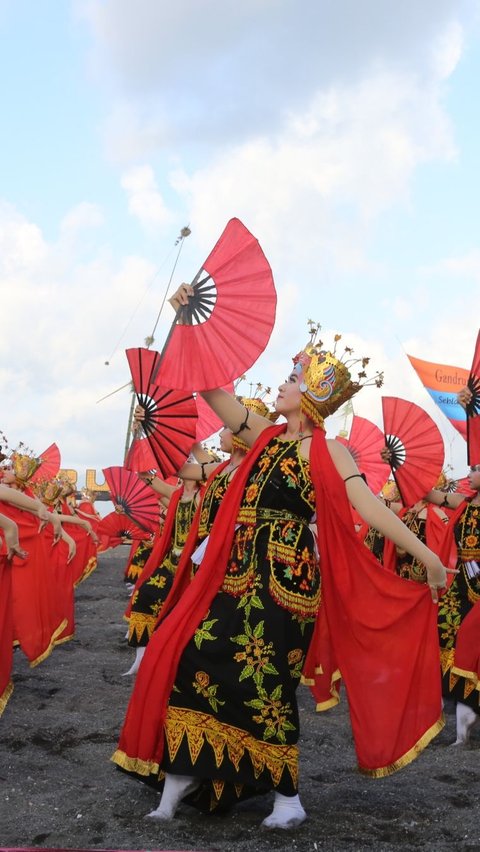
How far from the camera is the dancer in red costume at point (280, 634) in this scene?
3.87 meters

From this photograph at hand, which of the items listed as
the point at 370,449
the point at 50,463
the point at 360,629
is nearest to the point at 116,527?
the point at 50,463

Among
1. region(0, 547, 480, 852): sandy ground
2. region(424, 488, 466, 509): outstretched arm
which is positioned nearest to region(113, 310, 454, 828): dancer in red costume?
region(0, 547, 480, 852): sandy ground

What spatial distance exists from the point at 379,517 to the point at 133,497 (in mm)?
6693

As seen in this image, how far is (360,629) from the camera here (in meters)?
4.20

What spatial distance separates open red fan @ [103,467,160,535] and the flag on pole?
346 centimetres

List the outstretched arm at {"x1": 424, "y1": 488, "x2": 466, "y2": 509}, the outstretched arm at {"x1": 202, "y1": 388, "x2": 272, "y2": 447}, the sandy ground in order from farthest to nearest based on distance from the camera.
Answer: the outstretched arm at {"x1": 424, "y1": 488, "x2": 466, "y2": 509} → the outstretched arm at {"x1": 202, "y1": 388, "x2": 272, "y2": 447} → the sandy ground

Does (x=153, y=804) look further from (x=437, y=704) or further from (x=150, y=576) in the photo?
(x=150, y=576)

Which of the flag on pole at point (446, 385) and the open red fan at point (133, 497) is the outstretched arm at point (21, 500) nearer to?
the flag on pole at point (446, 385)

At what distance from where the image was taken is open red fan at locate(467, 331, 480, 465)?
21.6ft

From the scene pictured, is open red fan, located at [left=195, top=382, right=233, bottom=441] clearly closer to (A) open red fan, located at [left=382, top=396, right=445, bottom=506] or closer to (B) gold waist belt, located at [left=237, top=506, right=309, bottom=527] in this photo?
(A) open red fan, located at [left=382, top=396, right=445, bottom=506]

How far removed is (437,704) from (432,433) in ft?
12.7

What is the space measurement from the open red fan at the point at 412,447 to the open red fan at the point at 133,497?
3427mm

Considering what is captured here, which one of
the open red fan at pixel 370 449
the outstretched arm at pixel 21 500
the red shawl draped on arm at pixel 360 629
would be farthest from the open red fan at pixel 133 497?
the red shawl draped on arm at pixel 360 629

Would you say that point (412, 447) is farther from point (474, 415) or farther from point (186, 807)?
point (186, 807)
